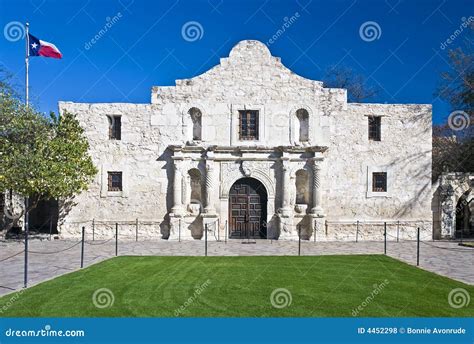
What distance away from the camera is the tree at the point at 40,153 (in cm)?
1741

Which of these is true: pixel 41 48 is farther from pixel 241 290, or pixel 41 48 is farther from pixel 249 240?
pixel 241 290

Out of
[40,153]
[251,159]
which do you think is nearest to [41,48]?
[40,153]

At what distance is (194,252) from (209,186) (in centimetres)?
472

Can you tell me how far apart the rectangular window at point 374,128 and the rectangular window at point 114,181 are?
40.0 ft

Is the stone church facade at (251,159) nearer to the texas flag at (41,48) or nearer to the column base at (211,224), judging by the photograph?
the column base at (211,224)

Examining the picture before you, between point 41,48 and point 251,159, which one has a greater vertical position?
point 41,48

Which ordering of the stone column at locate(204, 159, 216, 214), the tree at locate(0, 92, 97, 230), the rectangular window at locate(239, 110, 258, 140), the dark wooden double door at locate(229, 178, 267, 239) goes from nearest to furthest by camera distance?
the tree at locate(0, 92, 97, 230) → the stone column at locate(204, 159, 216, 214) → the dark wooden double door at locate(229, 178, 267, 239) → the rectangular window at locate(239, 110, 258, 140)

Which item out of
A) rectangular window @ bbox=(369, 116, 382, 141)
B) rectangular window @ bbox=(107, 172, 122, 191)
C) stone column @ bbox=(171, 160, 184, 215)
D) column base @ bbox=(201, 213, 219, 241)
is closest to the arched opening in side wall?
stone column @ bbox=(171, 160, 184, 215)

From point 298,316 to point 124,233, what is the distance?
1403cm

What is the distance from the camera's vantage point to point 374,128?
20766 mm

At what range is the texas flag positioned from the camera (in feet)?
64.3

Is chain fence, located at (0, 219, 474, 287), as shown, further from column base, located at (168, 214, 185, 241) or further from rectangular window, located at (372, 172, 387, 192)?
rectangular window, located at (372, 172, 387, 192)

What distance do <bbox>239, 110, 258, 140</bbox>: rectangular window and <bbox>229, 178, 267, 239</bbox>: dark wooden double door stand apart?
6.76 feet

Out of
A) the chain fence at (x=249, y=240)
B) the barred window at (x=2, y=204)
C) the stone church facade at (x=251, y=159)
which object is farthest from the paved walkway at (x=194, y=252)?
the barred window at (x=2, y=204)
